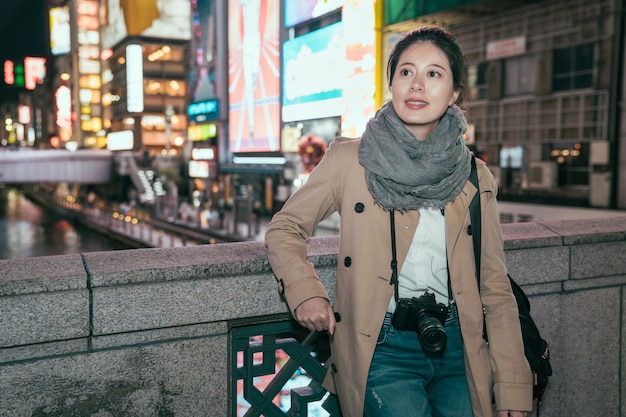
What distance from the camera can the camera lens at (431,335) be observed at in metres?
2.15

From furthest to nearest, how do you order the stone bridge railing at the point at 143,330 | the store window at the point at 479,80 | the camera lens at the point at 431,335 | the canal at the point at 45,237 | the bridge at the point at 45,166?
the bridge at the point at 45,166, the canal at the point at 45,237, the store window at the point at 479,80, the stone bridge railing at the point at 143,330, the camera lens at the point at 431,335

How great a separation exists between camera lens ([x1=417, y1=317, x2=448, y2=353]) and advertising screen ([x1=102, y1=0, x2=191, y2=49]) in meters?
95.1

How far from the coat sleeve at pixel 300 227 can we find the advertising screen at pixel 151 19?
94590 millimetres

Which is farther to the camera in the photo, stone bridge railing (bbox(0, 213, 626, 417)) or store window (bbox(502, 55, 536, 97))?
store window (bbox(502, 55, 536, 97))

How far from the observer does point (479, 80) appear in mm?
23594

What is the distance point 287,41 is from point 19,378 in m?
26.2

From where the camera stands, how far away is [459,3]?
749 inches

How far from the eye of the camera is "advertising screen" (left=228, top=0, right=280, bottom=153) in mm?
29484

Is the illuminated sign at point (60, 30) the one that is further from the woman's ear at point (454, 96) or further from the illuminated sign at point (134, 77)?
the woman's ear at point (454, 96)

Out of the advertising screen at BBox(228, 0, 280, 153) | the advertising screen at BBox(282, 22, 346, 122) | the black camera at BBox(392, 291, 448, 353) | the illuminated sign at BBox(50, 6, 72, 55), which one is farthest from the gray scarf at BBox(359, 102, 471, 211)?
the illuminated sign at BBox(50, 6, 72, 55)

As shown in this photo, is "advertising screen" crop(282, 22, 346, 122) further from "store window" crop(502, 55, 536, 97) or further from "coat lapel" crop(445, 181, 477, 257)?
"coat lapel" crop(445, 181, 477, 257)

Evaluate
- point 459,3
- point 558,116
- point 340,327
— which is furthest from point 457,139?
point 558,116

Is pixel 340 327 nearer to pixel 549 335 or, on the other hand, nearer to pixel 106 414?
pixel 106 414

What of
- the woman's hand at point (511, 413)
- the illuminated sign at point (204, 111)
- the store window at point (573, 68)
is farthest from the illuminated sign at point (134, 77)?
the woman's hand at point (511, 413)
